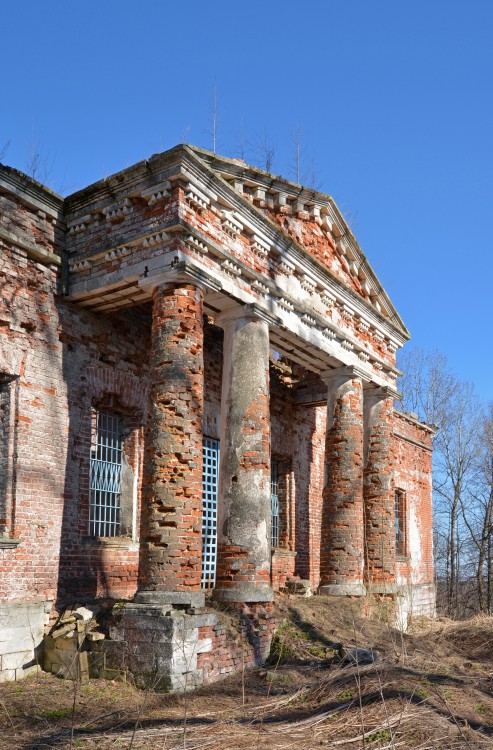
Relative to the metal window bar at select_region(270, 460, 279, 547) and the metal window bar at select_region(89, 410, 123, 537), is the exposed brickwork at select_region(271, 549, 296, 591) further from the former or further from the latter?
the metal window bar at select_region(89, 410, 123, 537)

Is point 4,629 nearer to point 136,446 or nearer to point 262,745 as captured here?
point 136,446

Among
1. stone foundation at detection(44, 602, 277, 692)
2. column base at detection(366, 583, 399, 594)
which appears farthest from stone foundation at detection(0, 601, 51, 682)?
column base at detection(366, 583, 399, 594)

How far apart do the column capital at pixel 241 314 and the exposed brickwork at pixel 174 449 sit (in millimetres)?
1189

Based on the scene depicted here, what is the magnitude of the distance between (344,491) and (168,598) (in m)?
5.45

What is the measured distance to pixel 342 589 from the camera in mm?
12234

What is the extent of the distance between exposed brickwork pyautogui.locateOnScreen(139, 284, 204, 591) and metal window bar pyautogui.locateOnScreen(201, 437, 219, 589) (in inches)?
121

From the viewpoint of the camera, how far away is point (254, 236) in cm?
1026

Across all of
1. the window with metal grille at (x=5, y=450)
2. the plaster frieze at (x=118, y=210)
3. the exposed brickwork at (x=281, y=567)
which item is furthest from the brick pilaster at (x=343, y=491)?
the window with metal grille at (x=5, y=450)

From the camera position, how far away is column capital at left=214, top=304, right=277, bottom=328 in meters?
10.0

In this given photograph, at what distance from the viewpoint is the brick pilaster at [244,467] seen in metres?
9.15

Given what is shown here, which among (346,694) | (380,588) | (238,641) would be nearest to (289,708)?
(346,694)

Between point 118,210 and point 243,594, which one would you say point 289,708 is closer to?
point 243,594

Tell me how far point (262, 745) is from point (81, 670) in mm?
3457

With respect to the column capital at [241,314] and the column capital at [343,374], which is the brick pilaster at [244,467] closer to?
the column capital at [241,314]
